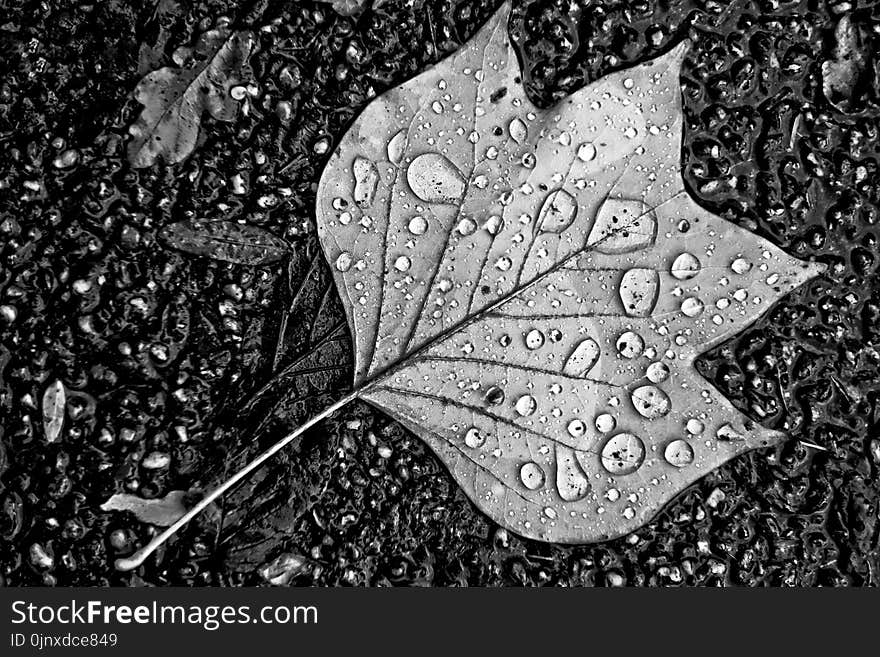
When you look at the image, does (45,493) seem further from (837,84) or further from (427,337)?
(837,84)

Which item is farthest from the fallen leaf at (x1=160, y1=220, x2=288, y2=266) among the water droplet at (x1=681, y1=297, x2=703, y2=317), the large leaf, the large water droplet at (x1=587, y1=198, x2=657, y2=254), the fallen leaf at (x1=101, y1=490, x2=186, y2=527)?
the water droplet at (x1=681, y1=297, x2=703, y2=317)

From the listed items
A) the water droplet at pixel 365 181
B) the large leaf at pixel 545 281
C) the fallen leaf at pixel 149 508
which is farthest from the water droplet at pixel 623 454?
the fallen leaf at pixel 149 508

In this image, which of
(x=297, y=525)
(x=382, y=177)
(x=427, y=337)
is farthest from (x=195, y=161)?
(x=297, y=525)

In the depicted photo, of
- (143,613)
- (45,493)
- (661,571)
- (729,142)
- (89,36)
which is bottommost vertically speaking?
(661,571)

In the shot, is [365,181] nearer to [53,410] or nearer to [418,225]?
[418,225]

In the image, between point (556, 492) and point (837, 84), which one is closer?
point (556, 492)

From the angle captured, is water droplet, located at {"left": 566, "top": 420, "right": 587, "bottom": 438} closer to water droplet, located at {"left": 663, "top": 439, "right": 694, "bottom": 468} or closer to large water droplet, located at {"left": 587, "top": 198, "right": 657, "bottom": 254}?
water droplet, located at {"left": 663, "top": 439, "right": 694, "bottom": 468}

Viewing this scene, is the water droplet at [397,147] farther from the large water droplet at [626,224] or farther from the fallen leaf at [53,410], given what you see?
the fallen leaf at [53,410]

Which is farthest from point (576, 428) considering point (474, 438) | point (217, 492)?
point (217, 492)
